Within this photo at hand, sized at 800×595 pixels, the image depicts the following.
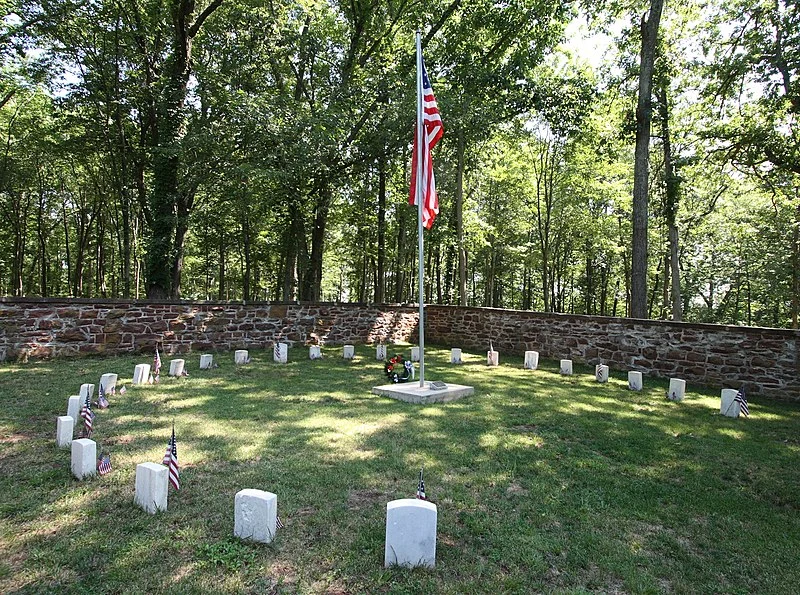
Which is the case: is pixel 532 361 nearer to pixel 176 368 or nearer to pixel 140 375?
pixel 176 368

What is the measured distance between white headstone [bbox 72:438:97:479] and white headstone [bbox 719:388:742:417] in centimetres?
767

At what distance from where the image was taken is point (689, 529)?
10.8 ft

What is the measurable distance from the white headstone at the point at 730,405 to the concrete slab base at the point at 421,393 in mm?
3574

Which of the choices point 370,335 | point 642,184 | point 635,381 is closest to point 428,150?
point 635,381

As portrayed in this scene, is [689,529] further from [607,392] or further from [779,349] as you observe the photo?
[779,349]

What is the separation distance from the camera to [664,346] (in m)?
9.75

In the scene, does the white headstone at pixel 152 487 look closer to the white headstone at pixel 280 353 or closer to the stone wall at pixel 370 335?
the white headstone at pixel 280 353

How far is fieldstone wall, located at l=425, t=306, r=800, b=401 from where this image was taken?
27.5ft

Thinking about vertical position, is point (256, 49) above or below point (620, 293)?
above

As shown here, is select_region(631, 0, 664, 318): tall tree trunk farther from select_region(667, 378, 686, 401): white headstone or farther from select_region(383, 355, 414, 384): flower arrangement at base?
select_region(383, 355, 414, 384): flower arrangement at base

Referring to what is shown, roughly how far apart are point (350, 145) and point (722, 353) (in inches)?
395

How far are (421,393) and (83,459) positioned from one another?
4305mm

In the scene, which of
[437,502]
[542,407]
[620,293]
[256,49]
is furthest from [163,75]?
[620,293]

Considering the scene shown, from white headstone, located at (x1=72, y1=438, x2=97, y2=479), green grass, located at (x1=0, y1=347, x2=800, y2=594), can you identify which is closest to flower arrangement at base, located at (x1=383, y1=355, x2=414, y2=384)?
green grass, located at (x1=0, y1=347, x2=800, y2=594)
